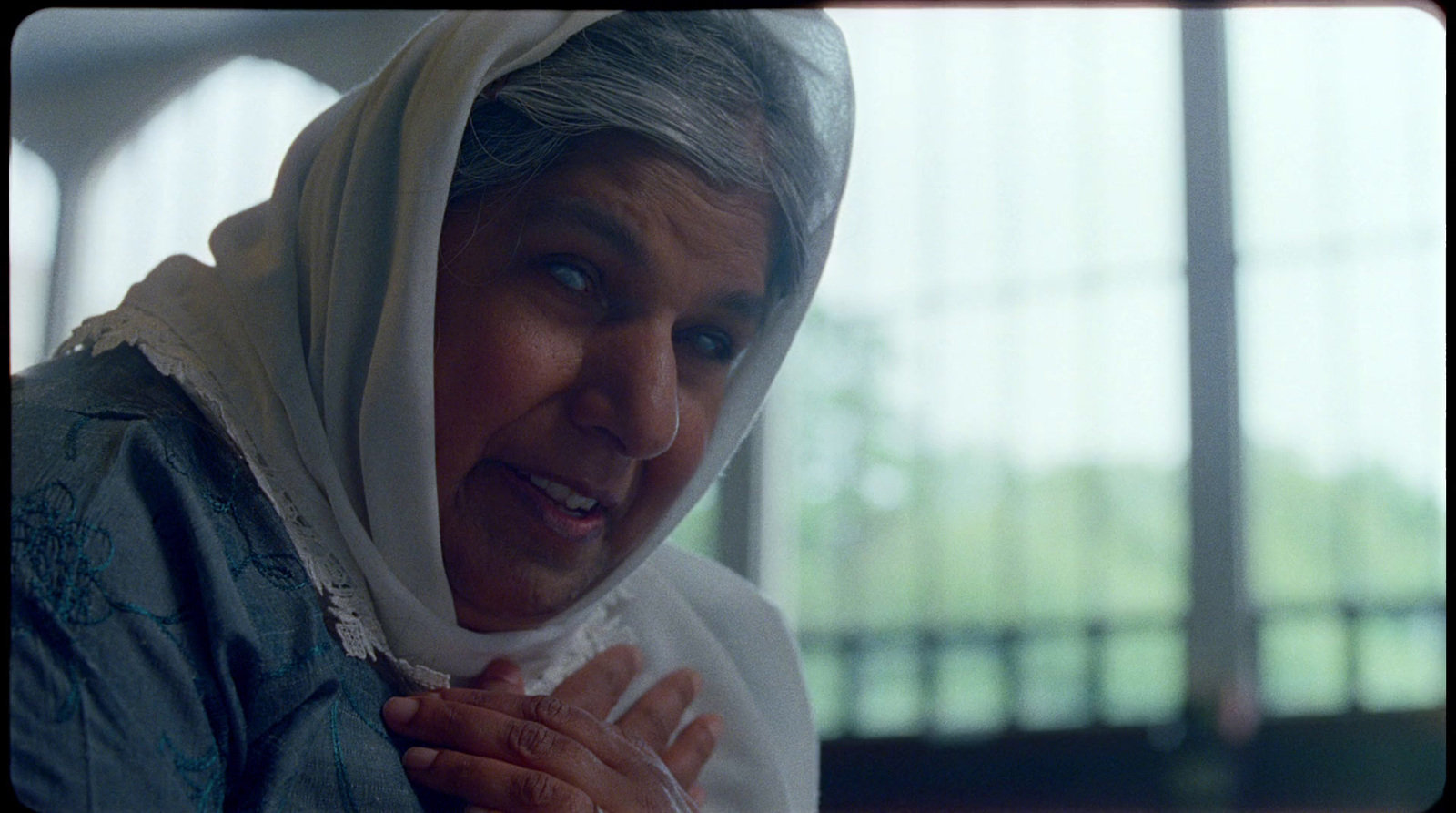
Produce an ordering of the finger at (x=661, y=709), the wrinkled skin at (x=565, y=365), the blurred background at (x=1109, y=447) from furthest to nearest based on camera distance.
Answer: the blurred background at (x=1109, y=447) → the finger at (x=661, y=709) → the wrinkled skin at (x=565, y=365)

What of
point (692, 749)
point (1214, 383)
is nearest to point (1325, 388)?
point (1214, 383)

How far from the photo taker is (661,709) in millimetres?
799

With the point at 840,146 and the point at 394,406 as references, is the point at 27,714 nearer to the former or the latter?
the point at 394,406

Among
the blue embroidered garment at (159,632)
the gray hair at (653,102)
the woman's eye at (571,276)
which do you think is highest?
the gray hair at (653,102)

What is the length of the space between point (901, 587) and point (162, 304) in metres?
3.94

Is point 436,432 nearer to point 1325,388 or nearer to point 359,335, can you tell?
point 359,335

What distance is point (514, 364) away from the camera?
67 cm

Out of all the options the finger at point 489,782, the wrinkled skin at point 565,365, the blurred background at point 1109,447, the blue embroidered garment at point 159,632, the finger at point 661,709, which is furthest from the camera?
the blurred background at point 1109,447

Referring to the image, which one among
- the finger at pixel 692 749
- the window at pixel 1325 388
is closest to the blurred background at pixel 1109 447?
the window at pixel 1325 388

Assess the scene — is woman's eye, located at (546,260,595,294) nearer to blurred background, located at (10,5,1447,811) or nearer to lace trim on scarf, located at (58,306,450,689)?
lace trim on scarf, located at (58,306,450,689)

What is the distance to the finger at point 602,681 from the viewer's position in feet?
2.43

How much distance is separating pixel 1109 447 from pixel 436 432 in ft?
12.5

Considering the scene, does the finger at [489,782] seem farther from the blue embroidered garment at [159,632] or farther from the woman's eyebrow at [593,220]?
the woman's eyebrow at [593,220]

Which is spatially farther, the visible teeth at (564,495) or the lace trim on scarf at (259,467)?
the visible teeth at (564,495)
